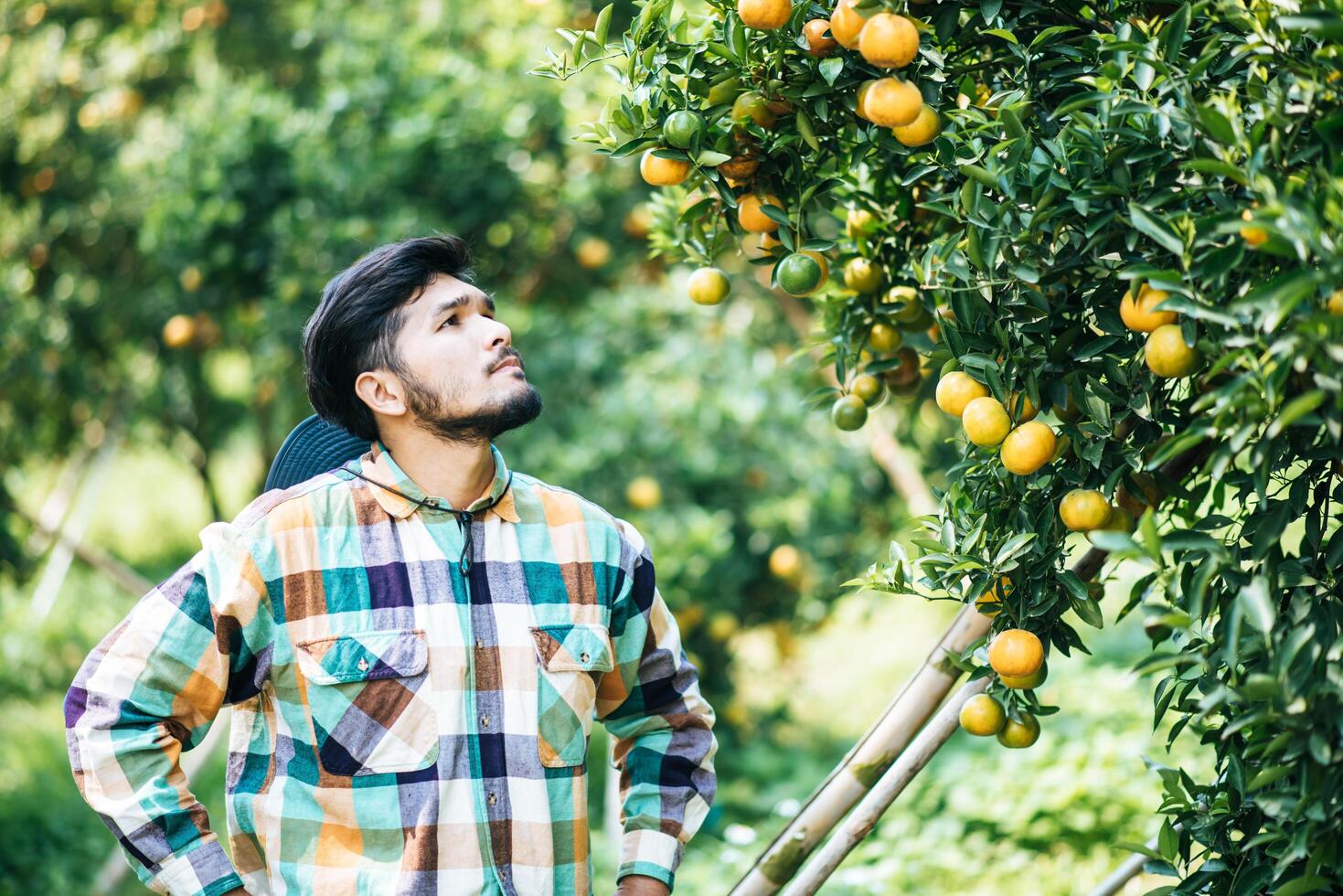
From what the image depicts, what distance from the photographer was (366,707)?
62.9 inches

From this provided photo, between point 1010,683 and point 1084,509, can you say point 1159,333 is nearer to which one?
point 1084,509

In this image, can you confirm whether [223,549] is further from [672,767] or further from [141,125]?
[141,125]

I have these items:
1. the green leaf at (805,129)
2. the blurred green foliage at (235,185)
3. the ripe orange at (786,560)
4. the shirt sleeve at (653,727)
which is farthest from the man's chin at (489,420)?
the ripe orange at (786,560)

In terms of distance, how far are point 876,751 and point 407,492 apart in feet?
2.45

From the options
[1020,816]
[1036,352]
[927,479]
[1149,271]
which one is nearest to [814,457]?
[927,479]

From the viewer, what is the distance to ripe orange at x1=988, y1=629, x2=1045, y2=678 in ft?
4.81

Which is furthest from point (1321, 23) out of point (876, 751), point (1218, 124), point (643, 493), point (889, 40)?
point (643, 493)

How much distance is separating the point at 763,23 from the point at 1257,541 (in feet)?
2.58

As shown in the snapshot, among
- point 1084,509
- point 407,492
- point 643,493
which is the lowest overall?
point 643,493

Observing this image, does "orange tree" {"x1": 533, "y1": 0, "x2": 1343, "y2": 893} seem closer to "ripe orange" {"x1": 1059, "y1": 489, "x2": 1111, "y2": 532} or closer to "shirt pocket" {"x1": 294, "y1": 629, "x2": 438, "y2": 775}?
"ripe orange" {"x1": 1059, "y1": 489, "x2": 1111, "y2": 532}

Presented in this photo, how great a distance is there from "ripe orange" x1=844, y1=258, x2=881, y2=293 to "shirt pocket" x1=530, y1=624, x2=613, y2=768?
26.2 inches

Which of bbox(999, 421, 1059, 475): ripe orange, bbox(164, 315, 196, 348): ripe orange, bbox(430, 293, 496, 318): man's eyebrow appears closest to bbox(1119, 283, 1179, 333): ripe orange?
bbox(999, 421, 1059, 475): ripe orange

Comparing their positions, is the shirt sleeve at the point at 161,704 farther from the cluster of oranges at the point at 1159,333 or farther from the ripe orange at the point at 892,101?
the cluster of oranges at the point at 1159,333

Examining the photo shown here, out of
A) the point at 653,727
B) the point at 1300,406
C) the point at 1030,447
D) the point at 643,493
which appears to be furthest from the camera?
the point at 643,493
